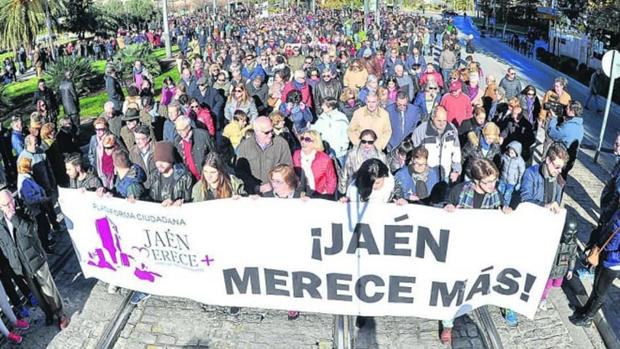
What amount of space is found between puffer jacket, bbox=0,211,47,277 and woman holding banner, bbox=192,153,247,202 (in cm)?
170

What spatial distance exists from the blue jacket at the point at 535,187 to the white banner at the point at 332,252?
41.1 inches

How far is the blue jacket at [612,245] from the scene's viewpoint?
548 cm

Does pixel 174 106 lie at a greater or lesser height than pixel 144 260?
greater

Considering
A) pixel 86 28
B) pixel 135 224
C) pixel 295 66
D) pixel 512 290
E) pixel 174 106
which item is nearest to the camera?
pixel 512 290

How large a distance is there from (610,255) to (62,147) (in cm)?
803

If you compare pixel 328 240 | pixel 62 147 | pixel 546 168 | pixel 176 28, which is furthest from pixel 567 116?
pixel 176 28

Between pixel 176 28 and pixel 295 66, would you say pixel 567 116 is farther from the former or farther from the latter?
pixel 176 28

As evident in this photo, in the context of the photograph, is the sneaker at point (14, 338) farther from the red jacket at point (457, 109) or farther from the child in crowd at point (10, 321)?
the red jacket at point (457, 109)

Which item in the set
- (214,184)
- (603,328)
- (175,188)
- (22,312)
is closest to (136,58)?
(22,312)

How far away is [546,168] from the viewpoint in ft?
19.8

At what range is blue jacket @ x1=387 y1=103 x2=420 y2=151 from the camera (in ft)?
29.4

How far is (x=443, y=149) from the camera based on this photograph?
7285 millimetres

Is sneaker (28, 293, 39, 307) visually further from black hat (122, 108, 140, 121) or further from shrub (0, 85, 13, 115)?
shrub (0, 85, 13, 115)

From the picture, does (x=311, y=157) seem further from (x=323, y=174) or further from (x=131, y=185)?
(x=131, y=185)
